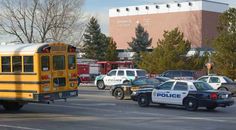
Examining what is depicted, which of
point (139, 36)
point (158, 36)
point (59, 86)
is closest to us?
point (59, 86)

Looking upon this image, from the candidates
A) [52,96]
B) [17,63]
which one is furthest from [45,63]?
[52,96]

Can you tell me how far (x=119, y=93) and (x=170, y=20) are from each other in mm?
97101

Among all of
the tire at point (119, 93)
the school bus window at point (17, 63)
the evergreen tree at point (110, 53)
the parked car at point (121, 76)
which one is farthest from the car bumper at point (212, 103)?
the evergreen tree at point (110, 53)

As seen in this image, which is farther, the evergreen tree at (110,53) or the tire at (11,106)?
the evergreen tree at (110,53)

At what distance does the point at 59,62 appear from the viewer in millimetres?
18750

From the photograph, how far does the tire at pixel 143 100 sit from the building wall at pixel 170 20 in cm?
9037

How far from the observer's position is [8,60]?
1847 centimetres

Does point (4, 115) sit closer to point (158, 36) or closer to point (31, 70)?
point (31, 70)

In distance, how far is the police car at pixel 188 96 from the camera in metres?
20.2

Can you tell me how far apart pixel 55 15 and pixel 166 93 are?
2033 inches

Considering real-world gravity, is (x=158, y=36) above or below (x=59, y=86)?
above

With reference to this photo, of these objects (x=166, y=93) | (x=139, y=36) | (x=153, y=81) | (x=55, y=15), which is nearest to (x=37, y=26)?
(x=55, y=15)

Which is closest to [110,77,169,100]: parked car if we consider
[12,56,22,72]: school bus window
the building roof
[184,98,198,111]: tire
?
[184,98,198,111]: tire

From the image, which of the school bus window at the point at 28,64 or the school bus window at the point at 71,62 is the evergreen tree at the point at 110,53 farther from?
the school bus window at the point at 28,64
